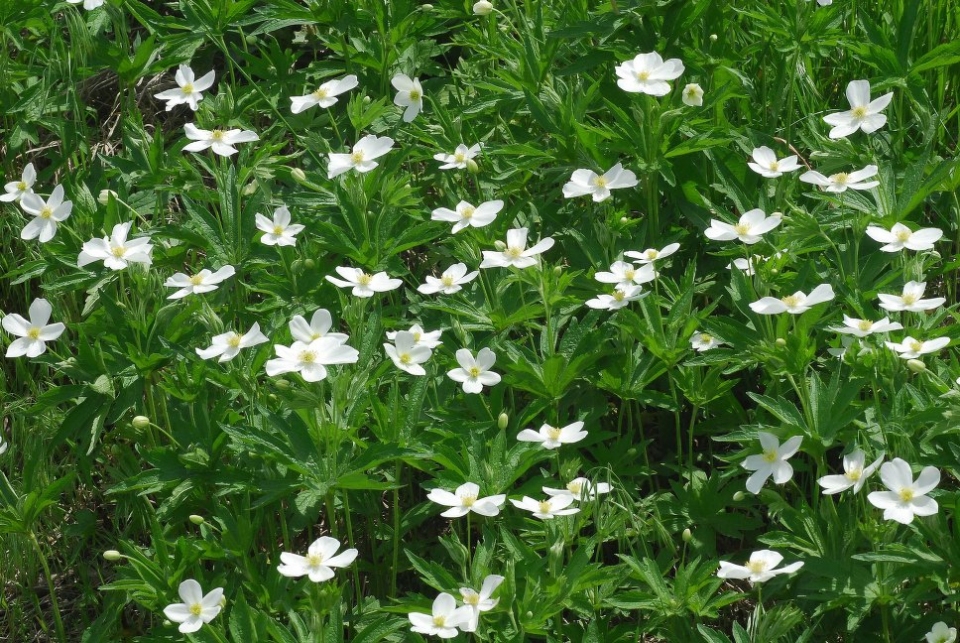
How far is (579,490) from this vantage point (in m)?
2.32

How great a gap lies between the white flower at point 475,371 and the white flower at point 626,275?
12.2 inches

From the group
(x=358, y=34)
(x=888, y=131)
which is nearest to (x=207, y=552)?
(x=358, y=34)

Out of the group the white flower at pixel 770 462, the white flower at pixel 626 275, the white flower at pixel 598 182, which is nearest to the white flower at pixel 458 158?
the white flower at pixel 598 182

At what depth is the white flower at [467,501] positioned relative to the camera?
7.27 feet

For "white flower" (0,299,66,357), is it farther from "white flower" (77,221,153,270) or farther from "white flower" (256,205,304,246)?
"white flower" (256,205,304,246)

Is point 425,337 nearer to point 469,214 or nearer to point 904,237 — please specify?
point 469,214

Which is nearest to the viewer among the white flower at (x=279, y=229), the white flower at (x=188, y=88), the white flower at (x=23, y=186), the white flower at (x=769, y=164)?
the white flower at (x=769, y=164)

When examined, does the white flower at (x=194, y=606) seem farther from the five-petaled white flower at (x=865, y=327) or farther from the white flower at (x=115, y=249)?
the five-petaled white flower at (x=865, y=327)

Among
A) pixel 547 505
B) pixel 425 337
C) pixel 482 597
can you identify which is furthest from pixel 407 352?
pixel 482 597

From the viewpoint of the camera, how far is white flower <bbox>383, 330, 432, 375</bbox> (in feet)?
Answer: 7.99

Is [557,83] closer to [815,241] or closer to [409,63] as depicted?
[409,63]

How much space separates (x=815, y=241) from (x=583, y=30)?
0.83m

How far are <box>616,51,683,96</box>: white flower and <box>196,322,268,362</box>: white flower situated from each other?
3.46ft

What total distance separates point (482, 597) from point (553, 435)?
1.35 feet
